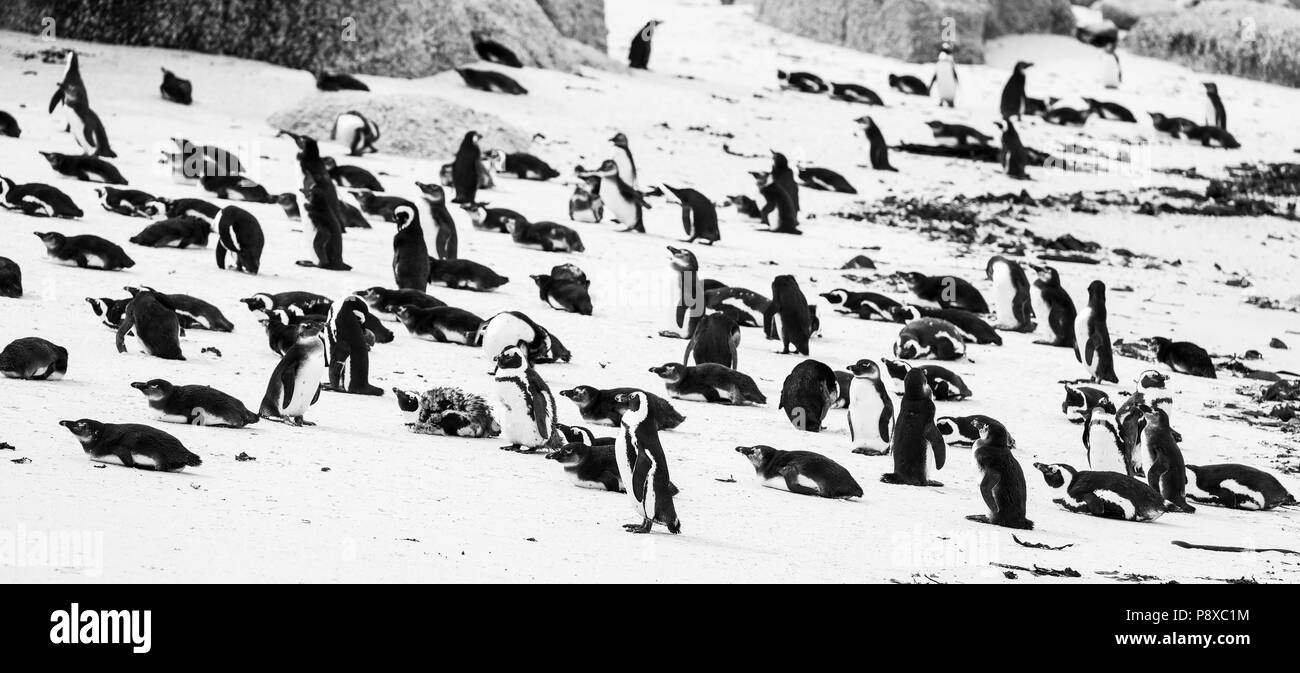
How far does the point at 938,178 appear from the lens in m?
18.6

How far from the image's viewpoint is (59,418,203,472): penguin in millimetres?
6027

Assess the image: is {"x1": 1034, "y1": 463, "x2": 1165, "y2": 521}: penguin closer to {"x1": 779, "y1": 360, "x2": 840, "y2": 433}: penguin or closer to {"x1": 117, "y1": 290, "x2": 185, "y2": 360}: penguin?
{"x1": 779, "y1": 360, "x2": 840, "y2": 433}: penguin

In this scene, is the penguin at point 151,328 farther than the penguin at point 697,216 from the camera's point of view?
No

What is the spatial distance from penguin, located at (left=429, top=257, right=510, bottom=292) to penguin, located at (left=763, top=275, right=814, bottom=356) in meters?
1.99

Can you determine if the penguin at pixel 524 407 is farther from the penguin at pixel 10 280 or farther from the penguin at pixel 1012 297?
the penguin at pixel 1012 297

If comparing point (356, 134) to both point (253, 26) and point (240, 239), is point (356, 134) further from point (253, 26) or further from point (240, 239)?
point (240, 239)

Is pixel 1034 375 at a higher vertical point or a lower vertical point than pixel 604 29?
lower

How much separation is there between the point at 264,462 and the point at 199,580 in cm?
181

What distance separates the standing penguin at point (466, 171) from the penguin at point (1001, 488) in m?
8.14

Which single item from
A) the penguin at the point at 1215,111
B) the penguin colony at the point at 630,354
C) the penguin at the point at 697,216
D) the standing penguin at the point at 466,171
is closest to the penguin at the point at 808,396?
the penguin colony at the point at 630,354

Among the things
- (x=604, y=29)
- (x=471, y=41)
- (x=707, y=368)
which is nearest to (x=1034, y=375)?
(x=707, y=368)

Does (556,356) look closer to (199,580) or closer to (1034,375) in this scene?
(1034,375)

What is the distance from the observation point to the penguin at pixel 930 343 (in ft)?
34.9
